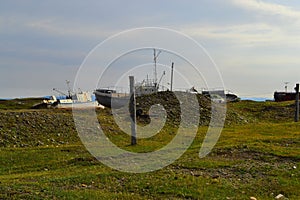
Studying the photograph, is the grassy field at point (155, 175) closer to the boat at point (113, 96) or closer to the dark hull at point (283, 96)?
the boat at point (113, 96)

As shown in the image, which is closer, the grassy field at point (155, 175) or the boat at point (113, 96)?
the grassy field at point (155, 175)

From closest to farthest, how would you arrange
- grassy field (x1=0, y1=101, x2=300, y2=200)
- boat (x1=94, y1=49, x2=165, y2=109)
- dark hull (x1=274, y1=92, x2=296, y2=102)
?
grassy field (x1=0, y1=101, x2=300, y2=200)
boat (x1=94, y1=49, x2=165, y2=109)
dark hull (x1=274, y1=92, x2=296, y2=102)

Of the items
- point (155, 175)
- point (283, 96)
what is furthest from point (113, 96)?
point (283, 96)

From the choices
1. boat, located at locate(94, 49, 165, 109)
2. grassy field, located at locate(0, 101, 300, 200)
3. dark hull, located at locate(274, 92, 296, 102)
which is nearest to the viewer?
grassy field, located at locate(0, 101, 300, 200)

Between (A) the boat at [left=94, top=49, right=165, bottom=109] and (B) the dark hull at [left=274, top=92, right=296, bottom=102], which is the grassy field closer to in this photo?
(A) the boat at [left=94, top=49, right=165, bottom=109]

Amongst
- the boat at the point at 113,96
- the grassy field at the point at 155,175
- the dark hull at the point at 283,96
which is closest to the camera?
the grassy field at the point at 155,175

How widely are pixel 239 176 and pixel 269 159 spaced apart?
3912 millimetres

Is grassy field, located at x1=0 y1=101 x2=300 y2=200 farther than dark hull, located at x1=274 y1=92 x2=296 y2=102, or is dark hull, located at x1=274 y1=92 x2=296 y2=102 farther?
dark hull, located at x1=274 y1=92 x2=296 y2=102

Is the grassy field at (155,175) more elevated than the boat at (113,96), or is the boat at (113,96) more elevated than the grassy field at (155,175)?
the boat at (113,96)

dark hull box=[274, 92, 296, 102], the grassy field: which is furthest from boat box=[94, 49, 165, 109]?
dark hull box=[274, 92, 296, 102]

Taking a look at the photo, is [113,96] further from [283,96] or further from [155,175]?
[283,96]

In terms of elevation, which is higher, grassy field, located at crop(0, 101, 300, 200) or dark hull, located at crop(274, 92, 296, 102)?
dark hull, located at crop(274, 92, 296, 102)

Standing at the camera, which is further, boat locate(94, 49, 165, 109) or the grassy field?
boat locate(94, 49, 165, 109)

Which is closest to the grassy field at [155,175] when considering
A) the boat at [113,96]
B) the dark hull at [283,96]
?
the boat at [113,96]
